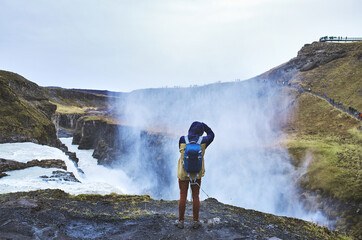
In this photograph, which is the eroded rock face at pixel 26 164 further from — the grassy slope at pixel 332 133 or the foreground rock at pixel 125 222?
the grassy slope at pixel 332 133

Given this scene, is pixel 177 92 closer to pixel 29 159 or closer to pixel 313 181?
pixel 313 181

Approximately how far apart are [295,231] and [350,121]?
108 ft

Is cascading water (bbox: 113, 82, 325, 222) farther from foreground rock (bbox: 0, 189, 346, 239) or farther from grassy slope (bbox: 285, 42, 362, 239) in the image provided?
foreground rock (bbox: 0, 189, 346, 239)

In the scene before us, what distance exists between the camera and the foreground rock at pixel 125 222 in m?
6.01

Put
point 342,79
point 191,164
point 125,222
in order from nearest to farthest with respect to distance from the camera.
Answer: point 191,164 → point 125,222 → point 342,79

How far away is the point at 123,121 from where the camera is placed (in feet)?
203

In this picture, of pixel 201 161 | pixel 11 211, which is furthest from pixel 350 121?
pixel 11 211

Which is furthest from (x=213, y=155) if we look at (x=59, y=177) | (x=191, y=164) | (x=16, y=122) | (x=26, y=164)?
(x=191, y=164)

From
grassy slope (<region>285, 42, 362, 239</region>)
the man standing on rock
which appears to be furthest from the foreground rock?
grassy slope (<region>285, 42, 362, 239</region>)

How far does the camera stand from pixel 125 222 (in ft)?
22.7

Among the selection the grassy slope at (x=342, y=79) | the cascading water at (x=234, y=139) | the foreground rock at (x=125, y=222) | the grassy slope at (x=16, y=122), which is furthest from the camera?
the grassy slope at (x=342, y=79)

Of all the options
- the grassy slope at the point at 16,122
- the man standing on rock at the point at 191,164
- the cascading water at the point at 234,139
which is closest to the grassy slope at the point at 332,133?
the cascading water at the point at 234,139

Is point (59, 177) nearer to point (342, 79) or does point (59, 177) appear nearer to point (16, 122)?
point (16, 122)

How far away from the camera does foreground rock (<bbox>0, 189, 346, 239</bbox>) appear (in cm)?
601
